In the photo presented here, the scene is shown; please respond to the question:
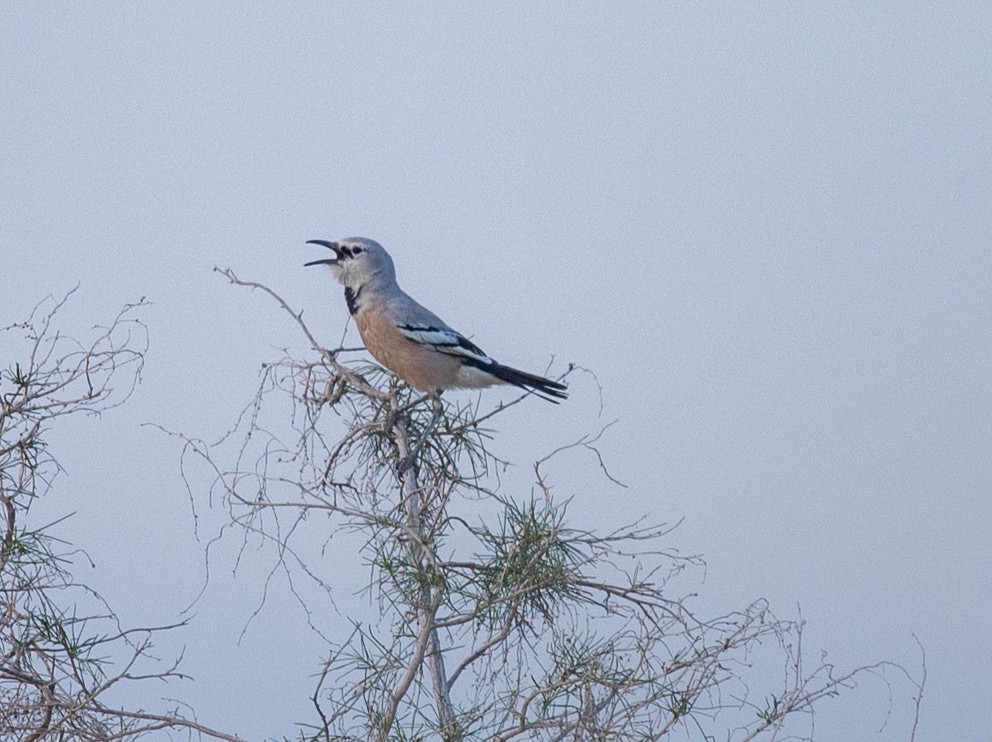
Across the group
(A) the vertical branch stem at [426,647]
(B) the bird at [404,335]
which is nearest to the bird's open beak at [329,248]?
(B) the bird at [404,335]

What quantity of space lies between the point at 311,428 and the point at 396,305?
2.07 m

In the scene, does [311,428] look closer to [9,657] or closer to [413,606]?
[413,606]

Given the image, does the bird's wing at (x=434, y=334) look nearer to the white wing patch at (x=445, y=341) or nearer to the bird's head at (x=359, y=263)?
the white wing patch at (x=445, y=341)

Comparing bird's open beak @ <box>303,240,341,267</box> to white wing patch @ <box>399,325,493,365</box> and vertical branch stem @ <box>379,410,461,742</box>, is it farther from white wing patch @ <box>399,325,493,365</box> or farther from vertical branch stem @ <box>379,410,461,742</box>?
vertical branch stem @ <box>379,410,461,742</box>

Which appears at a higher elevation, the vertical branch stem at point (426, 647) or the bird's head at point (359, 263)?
the bird's head at point (359, 263)

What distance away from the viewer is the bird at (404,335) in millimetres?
6648

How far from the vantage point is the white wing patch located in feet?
22.7

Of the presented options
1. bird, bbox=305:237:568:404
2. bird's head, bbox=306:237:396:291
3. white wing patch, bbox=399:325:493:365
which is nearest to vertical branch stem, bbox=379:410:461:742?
bird, bbox=305:237:568:404

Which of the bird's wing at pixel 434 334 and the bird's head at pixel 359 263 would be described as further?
the bird's head at pixel 359 263

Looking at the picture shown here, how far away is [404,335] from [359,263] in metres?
0.84

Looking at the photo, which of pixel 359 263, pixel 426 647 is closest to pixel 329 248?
pixel 359 263

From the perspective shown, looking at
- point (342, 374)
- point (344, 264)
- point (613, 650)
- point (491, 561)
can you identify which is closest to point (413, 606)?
point (491, 561)

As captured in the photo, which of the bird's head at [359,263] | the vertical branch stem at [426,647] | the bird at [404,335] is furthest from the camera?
the bird's head at [359,263]

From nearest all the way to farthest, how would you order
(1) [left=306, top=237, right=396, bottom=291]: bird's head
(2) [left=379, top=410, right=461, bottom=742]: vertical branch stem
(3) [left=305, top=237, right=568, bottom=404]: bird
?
(2) [left=379, top=410, right=461, bottom=742]: vertical branch stem, (3) [left=305, top=237, right=568, bottom=404]: bird, (1) [left=306, top=237, right=396, bottom=291]: bird's head
